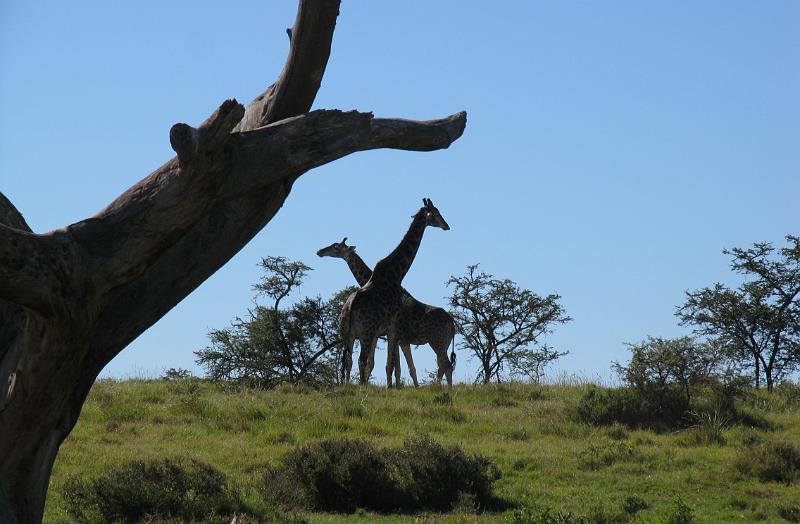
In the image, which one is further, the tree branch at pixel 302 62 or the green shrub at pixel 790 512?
the green shrub at pixel 790 512

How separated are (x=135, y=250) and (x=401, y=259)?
1401cm

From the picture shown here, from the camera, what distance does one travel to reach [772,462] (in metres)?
14.2

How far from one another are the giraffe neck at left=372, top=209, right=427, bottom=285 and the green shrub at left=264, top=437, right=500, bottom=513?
8.50m

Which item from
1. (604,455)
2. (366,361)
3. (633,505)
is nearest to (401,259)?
(366,361)

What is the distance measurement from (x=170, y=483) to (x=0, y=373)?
13.9 feet

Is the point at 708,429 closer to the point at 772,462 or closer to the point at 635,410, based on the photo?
the point at 635,410

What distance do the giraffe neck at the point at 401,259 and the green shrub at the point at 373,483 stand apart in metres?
8.50

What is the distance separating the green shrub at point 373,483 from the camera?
12.9 metres

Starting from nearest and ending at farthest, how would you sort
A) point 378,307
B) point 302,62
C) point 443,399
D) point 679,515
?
point 302,62 → point 679,515 → point 443,399 → point 378,307

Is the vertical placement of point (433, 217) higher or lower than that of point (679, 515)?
higher

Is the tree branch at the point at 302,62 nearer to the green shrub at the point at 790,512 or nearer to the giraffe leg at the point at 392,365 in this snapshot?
the green shrub at the point at 790,512

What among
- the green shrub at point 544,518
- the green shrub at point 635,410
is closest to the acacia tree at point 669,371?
the green shrub at point 635,410

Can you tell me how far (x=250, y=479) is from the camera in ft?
45.1

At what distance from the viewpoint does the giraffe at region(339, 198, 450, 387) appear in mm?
21000
